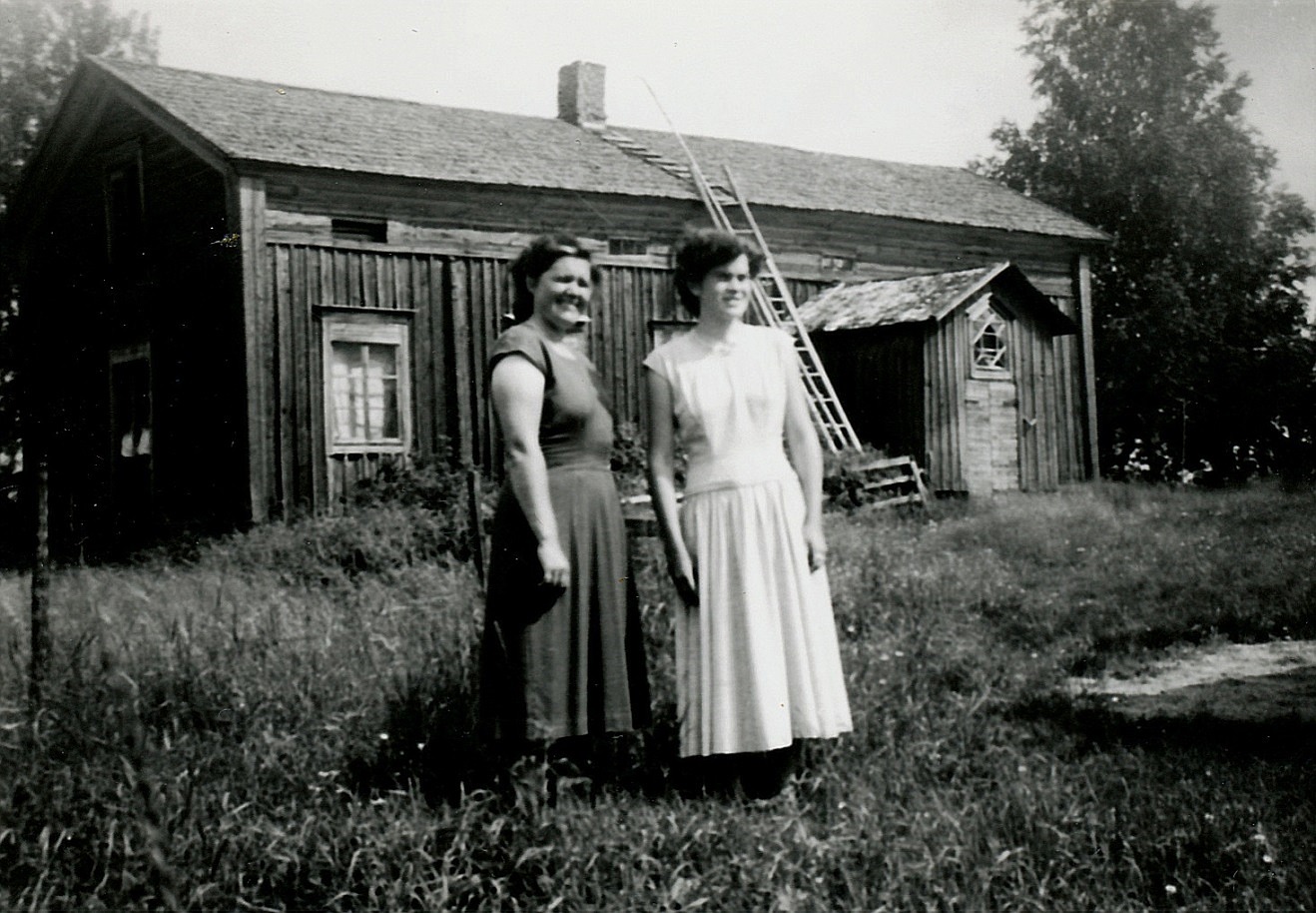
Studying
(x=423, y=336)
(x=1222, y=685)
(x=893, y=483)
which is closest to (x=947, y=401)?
(x=893, y=483)

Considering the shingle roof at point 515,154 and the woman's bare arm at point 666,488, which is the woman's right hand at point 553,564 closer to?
the woman's bare arm at point 666,488

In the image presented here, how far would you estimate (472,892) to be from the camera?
345cm

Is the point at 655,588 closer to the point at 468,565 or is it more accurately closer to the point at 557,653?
the point at 557,653

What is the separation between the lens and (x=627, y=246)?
53.3ft

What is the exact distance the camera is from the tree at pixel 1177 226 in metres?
20.3

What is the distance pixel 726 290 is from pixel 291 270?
10.2 metres

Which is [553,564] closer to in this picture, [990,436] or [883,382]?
[883,382]

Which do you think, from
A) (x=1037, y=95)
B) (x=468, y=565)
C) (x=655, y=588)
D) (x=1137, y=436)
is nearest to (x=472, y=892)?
(x=655, y=588)

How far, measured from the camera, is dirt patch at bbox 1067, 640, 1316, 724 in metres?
5.45

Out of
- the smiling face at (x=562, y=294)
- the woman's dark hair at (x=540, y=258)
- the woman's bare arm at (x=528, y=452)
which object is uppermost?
the woman's dark hair at (x=540, y=258)

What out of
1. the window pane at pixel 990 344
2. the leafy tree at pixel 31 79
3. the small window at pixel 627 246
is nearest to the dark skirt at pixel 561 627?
the small window at pixel 627 246

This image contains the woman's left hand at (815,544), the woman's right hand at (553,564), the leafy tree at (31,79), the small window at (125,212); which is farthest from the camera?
the leafy tree at (31,79)

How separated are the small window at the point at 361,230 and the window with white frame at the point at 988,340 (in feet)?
24.2

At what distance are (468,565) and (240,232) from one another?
6.14 metres
